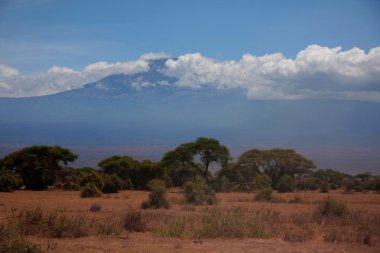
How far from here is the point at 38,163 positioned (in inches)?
1626

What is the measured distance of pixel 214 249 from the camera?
13375 millimetres

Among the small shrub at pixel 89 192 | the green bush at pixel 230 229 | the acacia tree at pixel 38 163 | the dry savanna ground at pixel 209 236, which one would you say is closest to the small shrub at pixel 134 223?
the dry savanna ground at pixel 209 236

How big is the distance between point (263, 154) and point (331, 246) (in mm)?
38745

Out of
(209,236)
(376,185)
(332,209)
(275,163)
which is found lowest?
(376,185)

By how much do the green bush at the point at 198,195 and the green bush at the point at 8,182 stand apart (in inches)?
582

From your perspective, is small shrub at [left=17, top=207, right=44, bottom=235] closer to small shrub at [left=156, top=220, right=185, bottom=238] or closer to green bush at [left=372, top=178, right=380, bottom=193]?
small shrub at [left=156, top=220, right=185, bottom=238]

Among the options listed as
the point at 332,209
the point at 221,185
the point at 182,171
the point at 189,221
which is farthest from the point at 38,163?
the point at 332,209

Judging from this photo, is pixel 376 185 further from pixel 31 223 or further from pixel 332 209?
pixel 31 223

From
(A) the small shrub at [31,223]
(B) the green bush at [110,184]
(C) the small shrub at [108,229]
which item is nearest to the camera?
(A) the small shrub at [31,223]

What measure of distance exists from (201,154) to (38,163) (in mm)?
15273

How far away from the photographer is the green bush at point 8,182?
1407 inches

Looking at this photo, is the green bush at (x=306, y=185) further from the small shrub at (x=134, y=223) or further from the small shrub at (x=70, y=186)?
the small shrub at (x=134, y=223)

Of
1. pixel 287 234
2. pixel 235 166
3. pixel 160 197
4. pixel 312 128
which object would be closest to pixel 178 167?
pixel 235 166

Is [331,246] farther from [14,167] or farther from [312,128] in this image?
[312,128]
